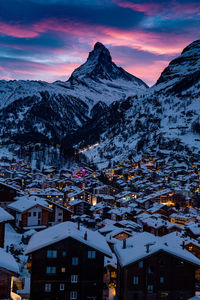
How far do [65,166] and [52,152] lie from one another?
17.9m

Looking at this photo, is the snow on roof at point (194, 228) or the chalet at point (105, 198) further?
the chalet at point (105, 198)

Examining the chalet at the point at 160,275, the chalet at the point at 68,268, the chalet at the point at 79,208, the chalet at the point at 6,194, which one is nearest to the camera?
the chalet at the point at 68,268

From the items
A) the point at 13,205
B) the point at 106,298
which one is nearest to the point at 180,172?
the point at 13,205

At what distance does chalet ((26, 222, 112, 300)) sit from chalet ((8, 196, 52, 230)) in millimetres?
17865

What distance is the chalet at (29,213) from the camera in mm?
38062

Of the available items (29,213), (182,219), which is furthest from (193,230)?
(29,213)

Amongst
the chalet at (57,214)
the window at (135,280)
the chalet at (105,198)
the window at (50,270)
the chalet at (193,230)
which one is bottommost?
the chalet at (105,198)

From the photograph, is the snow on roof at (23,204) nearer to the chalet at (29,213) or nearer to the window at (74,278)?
the chalet at (29,213)

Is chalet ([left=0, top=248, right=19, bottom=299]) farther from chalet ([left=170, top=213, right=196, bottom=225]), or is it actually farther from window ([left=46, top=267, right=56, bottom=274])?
chalet ([left=170, top=213, right=196, bottom=225])

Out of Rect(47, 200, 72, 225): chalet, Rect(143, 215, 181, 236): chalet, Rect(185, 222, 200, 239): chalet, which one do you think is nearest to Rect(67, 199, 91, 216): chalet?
Rect(143, 215, 181, 236): chalet

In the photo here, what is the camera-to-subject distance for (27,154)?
6629 inches

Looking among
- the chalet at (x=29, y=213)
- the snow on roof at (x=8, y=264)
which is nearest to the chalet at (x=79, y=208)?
the chalet at (x=29, y=213)

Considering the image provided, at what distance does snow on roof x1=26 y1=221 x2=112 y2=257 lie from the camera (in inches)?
797

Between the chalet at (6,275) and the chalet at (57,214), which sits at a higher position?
the chalet at (6,275)
